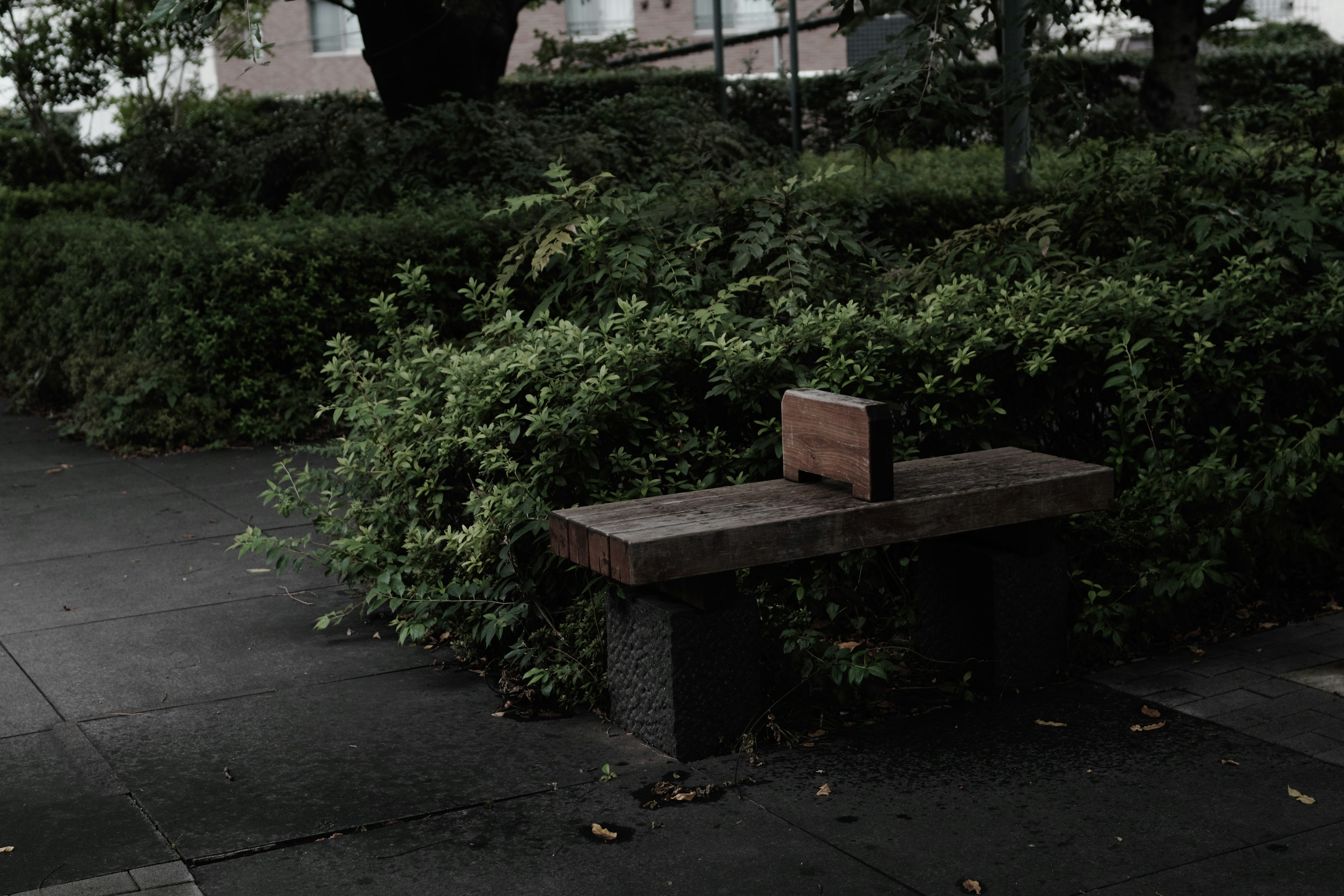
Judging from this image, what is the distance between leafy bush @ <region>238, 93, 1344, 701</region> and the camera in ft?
16.3

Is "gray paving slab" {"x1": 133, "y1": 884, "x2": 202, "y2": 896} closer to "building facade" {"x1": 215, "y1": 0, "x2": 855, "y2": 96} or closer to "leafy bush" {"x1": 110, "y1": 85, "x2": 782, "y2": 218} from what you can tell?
"leafy bush" {"x1": 110, "y1": 85, "x2": 782, "y2": 218}

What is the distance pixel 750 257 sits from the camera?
247 inches

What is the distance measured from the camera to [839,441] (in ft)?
14.4

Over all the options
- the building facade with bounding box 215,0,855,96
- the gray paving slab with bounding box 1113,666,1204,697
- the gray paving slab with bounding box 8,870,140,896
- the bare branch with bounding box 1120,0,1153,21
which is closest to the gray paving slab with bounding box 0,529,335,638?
the gray paving slab with bounding box 8,870,140,896

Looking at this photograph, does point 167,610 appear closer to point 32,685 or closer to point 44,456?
point 32,685

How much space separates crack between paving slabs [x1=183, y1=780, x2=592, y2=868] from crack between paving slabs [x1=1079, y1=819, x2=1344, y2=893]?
1.44 meters

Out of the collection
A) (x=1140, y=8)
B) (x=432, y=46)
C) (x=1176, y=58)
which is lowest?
(x=1176, y=58)

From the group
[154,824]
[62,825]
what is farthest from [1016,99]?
[62,825]

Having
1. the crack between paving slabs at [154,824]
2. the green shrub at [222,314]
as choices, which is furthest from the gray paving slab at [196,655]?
the green shrub at [222,314]

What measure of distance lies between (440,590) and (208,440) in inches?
201

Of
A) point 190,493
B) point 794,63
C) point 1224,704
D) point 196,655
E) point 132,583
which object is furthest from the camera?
point 794,63

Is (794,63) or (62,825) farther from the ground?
(794,63)

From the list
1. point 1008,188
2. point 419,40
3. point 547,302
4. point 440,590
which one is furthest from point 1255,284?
point 419,40

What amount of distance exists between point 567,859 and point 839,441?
1493 mm
